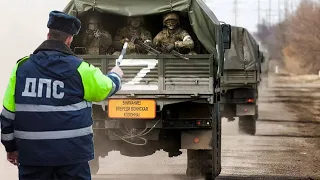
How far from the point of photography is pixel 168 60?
9.27 m

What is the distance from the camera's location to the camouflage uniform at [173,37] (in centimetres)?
966

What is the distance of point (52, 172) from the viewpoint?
454cm

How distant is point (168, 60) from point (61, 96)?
485 cm

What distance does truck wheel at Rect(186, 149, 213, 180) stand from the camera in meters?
9.75

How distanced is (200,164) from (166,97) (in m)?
1.14

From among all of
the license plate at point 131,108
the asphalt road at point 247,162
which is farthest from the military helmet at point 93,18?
the asphalt road at point 247,162

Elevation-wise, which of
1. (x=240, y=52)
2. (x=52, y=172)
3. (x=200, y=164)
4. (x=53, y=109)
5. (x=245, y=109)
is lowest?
(x=200, y=164)

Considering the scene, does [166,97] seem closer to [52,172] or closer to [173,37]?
[173,37]

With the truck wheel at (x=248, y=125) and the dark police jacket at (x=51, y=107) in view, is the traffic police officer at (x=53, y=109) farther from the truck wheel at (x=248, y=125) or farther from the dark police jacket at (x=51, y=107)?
the truck wheel at (x=248, y=125)

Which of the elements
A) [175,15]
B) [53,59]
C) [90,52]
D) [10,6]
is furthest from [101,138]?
[10,6]

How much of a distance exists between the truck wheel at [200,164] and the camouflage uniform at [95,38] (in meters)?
1.76

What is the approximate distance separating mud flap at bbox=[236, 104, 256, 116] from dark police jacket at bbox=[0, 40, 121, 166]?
13.6 m

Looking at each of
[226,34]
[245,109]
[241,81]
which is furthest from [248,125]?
[226,34]

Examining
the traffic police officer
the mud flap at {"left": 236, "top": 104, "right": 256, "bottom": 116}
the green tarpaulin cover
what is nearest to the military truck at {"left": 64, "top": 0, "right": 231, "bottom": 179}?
the traffic police officer
